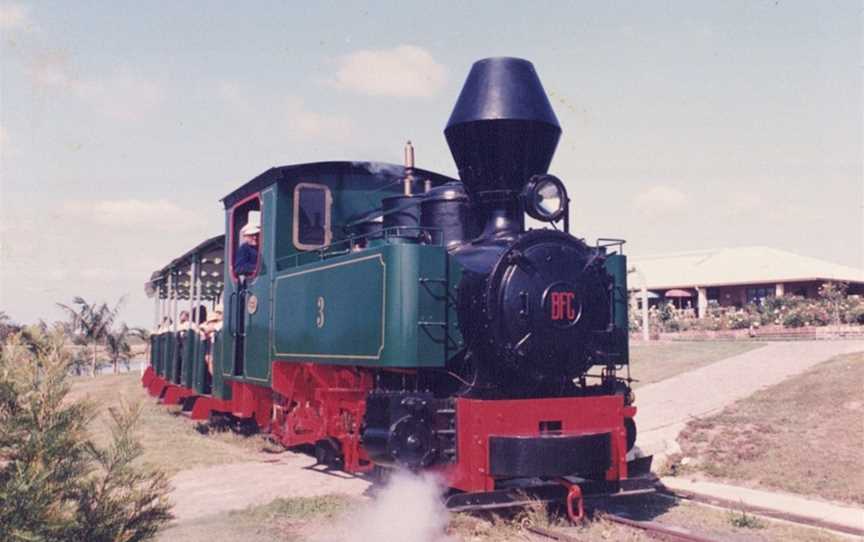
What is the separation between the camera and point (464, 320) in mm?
6020

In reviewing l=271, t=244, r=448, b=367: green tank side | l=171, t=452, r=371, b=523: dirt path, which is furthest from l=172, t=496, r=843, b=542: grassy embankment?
l=271, t=244, r=448, b=367: green tank side

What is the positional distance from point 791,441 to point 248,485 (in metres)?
6.26

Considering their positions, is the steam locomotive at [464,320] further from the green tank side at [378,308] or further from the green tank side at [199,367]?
the green tank side at [199,367]

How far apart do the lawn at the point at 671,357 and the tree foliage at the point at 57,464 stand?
13.1 meters

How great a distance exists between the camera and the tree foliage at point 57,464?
315cm

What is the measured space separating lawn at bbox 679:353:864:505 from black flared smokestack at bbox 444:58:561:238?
12.7 feet

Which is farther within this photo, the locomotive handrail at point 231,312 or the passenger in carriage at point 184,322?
the passenger in carriage at point 184,322

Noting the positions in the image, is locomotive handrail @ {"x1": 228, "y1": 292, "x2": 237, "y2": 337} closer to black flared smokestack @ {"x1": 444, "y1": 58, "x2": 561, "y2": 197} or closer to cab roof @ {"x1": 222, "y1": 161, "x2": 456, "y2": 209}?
cab roof @ {"x1": 222, "y1": 161, "x2": 456, "y2": 209}

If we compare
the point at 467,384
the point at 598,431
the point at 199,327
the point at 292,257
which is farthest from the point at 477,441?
the point at 199,327

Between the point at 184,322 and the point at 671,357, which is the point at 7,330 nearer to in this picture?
the point at 184,322

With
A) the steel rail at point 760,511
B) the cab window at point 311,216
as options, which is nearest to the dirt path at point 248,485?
the cab window at point 311,216

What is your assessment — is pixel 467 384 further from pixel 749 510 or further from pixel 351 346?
pixel 749 510

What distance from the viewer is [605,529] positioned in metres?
5.71

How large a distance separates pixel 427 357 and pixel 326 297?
1.68 meters
